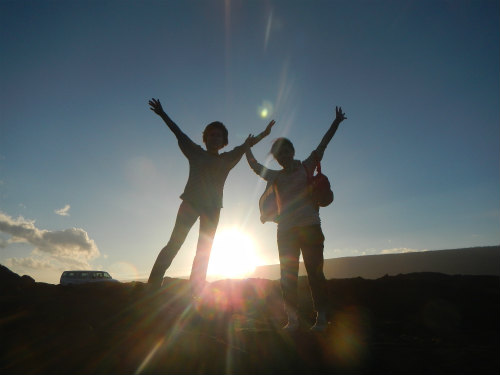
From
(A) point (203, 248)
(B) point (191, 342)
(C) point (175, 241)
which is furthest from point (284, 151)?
(B) point (191, 342)

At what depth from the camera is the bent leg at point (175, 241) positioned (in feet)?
12.6

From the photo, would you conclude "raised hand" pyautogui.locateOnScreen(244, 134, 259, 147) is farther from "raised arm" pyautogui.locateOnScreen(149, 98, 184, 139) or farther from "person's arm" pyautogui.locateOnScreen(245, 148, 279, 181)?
Result: "raised arm" pyautogui.locateOnScreen(149, 98, 184, 139)

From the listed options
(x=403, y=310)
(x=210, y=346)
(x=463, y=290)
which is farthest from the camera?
(x=463, y=290)

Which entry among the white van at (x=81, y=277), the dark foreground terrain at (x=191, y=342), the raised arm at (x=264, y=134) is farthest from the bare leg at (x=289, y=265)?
the white van at (x=81, y=277)

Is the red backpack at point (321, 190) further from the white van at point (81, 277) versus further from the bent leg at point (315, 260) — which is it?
the white van at point (81, 277)

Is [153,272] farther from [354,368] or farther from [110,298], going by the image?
[354,368]

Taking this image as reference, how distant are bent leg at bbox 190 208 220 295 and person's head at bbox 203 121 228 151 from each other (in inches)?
41.1

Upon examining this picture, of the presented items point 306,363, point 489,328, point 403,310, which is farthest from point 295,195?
point 403,310

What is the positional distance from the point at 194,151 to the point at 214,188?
0.66m

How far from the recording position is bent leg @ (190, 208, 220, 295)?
3.95 meters

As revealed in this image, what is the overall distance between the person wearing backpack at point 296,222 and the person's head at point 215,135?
90 cm

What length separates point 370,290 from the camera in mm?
7473

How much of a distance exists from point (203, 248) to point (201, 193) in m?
0.76

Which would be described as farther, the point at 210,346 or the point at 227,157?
the point at 227,157
